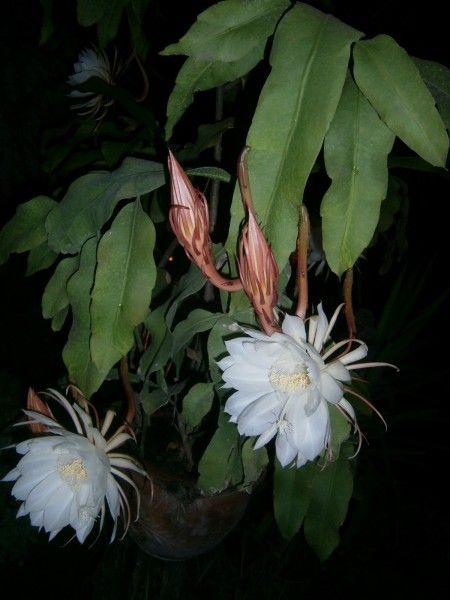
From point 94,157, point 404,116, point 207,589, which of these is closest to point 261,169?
point 404,116

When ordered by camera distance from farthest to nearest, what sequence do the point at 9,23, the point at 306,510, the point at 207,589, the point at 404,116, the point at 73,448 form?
the point at 9,23 → the point at 207,589 → the point at 306,510 → the point at 73,448 → the point at 404,116

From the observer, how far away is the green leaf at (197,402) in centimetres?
75

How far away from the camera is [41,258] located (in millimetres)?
878

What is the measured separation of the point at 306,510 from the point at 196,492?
17 centimetres

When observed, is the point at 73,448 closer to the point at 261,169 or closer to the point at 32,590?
the point at 261,169

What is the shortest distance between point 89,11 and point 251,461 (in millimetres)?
692

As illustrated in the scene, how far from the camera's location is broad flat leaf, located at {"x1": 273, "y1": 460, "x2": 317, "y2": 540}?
865 millimetres

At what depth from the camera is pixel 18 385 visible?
5.76 feet

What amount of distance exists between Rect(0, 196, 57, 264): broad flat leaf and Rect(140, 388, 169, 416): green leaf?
27 cm

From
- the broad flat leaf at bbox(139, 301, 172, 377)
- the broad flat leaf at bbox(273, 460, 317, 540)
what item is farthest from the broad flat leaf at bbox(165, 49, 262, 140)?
the broad flat leaf at bbox(273, 460, 317, 540)

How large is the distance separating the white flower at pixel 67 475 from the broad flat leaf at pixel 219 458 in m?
0.08

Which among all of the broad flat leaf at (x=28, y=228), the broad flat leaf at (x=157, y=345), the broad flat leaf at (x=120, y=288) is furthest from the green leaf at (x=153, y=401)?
the broad flat leaf at (x=28, y=228)

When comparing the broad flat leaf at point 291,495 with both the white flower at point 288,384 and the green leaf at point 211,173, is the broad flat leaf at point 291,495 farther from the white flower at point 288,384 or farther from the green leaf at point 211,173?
the green leaf at point 211,173

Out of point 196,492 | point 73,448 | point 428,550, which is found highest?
point 73,448
